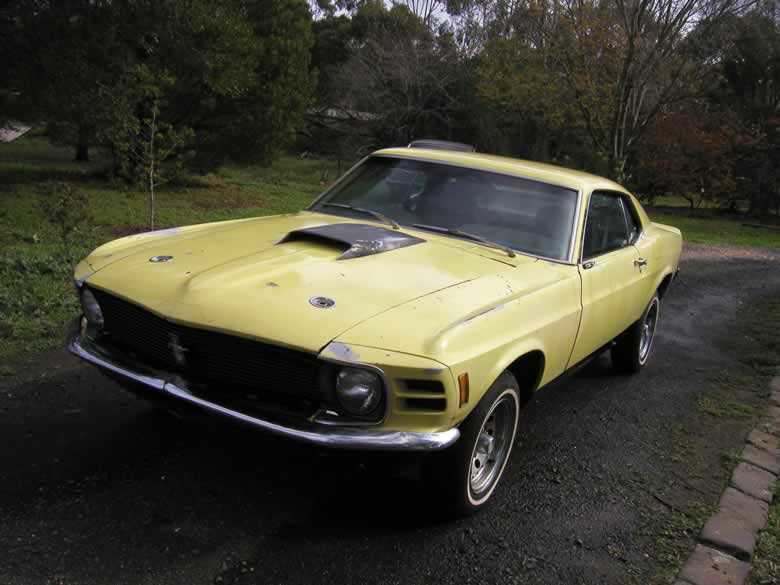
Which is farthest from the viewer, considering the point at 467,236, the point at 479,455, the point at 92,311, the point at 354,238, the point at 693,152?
the point at 693,152

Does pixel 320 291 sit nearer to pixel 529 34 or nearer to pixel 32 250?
pixel 32 250

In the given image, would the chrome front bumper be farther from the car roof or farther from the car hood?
the car roof

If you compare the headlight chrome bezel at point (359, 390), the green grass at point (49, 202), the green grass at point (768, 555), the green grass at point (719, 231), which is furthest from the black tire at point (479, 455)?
the green grass at point (719, 231)

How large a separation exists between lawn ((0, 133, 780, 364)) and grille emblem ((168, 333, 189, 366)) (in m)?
2.24

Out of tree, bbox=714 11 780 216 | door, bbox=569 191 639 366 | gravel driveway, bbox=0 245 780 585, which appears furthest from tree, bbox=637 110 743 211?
gravel driveway, bbox=0 245 780 585

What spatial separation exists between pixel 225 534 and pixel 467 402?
3.72 ft

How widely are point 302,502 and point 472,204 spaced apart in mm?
1985

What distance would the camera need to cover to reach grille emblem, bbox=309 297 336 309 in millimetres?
2822

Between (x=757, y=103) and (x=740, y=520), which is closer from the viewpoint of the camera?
(x=740, y=520)

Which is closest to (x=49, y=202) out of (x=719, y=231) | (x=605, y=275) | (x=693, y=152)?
(x=605, y=275)

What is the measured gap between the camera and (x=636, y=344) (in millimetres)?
5234

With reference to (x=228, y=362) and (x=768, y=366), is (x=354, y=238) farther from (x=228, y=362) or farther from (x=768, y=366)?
(x=768, y=366)

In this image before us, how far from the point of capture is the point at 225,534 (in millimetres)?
2891

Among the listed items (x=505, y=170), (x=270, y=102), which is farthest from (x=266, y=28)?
(x=505, y=170)
